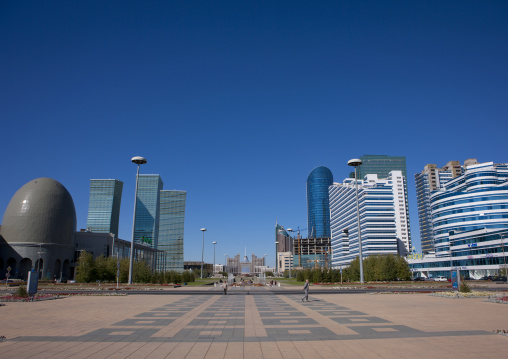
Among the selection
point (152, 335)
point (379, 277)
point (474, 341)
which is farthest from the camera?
point (379, 277)

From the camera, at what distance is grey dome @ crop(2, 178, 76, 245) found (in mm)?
93062

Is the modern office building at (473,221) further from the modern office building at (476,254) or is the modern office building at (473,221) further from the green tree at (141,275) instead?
the green tree at (141,275)

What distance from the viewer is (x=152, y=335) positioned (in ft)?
41.0

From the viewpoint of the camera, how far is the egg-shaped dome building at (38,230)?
300 feet

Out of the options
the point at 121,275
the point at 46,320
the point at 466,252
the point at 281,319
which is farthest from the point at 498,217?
the point at 46,320

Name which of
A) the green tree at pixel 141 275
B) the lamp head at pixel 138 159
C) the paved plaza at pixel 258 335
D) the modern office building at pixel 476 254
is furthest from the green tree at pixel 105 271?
the modern office building at pixel 476 254

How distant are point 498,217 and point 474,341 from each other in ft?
372

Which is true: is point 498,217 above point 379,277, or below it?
above

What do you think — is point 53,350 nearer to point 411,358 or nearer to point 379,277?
point 411,358

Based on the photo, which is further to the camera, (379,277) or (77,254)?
(77,254)

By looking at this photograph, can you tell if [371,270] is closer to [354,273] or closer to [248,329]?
[354,273]

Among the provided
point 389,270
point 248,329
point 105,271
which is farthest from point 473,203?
point 248,329

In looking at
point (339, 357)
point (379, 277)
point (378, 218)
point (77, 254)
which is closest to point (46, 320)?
point (339, 357)

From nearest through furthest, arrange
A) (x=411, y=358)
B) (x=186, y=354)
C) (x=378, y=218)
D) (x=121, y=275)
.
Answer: (x=411, y=358), (x=186, y=354), (x=121, y=275), (x=378, y=218)
